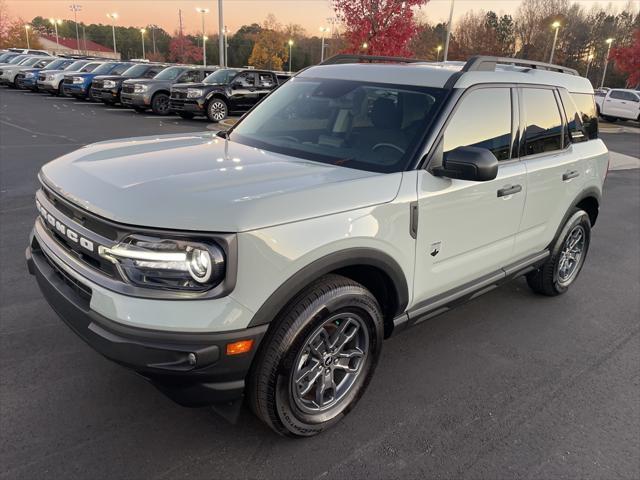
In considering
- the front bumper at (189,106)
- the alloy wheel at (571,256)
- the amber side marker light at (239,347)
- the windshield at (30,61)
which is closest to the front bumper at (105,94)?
the front bumper at (189,106)

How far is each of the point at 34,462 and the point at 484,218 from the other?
290 centimetres

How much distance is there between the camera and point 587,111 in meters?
4.67

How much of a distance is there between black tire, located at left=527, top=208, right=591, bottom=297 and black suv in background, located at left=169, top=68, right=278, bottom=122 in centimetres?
1245

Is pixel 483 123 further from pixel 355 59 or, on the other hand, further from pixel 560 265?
pixel 560 265

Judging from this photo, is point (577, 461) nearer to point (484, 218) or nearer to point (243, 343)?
point (484, 218)

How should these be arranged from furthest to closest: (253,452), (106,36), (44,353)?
(106,36), (44,353), (253,452)

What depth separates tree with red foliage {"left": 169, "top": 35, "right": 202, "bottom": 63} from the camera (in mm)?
84125

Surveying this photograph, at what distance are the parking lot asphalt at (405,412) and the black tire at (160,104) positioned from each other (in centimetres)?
1439

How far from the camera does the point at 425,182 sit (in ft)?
9.44

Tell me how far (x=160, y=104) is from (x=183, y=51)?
72811 millimetres

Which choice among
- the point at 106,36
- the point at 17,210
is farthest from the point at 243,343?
the point at 106,36

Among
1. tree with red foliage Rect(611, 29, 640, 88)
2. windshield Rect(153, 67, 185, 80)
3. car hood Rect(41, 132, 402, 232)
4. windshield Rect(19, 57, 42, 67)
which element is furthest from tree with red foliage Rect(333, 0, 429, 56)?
tree with red foliage Rect(611, 29, 640, 88)

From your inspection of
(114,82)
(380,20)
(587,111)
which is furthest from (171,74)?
(587,111)

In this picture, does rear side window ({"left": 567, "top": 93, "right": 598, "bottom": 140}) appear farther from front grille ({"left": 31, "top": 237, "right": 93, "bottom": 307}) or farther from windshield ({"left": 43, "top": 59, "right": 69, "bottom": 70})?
windshield ({"left": 43, "top": 59, "right": 69, "bottom": 70})
